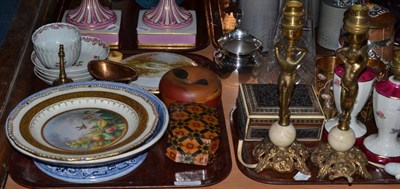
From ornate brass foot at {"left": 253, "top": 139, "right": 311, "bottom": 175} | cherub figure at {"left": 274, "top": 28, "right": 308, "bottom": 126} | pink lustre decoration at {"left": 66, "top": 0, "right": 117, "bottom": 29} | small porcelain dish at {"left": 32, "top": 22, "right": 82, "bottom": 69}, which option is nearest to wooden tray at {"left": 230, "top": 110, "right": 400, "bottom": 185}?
ornate brass foot at {"left": 253, "top": 139, "right": 311, "bottom": 175}

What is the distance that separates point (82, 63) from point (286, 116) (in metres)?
0.48

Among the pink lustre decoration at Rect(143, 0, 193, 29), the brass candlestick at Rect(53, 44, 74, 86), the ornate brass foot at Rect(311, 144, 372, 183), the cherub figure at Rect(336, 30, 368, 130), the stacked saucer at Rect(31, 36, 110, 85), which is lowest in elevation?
the ornate brass foot at Rect(311, 144, 372, 183)

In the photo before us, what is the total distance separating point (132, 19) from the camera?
155 cm

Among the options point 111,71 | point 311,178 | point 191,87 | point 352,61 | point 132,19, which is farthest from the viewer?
point 132,19

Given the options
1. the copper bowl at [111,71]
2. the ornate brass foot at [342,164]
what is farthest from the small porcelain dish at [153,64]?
the ornate brass foot at [342,164]

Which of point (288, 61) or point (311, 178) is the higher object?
point (288, 61)

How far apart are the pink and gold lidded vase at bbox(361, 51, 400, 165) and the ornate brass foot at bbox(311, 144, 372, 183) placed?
0.05 meters

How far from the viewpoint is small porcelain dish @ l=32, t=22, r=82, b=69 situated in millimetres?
1223

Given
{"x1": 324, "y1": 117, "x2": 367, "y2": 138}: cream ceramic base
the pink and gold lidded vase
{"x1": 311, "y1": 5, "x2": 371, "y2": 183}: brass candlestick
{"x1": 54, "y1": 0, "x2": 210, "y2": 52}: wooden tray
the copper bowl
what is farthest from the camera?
{"x1": 54, "y1": 0, "x2": 210, "y2": 52}: wooden tray

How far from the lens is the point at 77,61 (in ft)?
4.21

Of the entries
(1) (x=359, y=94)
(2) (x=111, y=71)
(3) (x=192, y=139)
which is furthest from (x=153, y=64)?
(1) (x=359, y=94)

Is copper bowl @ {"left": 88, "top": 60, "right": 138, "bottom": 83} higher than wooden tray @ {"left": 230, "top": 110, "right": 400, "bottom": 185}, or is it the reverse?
copper bowl @ {"left": 88, "top": 60, "right": 138, "bottom": 83}

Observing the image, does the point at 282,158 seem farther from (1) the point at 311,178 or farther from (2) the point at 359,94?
(2) the point at 359,94

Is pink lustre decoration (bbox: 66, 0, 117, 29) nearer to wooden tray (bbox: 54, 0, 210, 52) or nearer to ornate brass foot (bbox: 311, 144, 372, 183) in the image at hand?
wooden tray (bbox: 54, 0, 210, 52)
